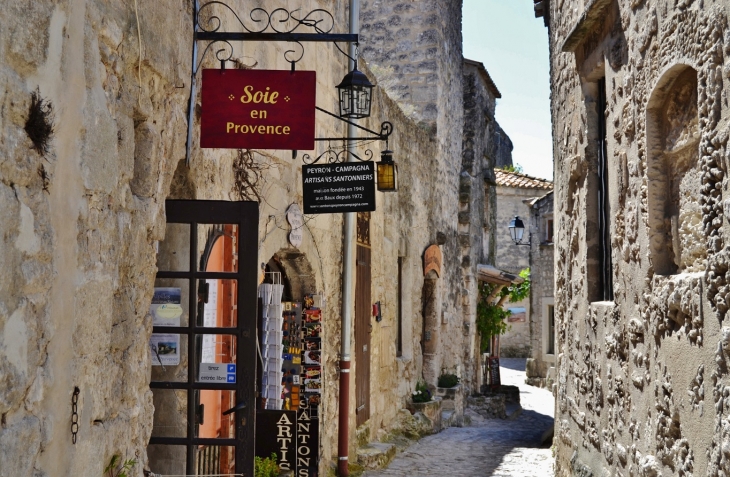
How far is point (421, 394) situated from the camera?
1336 centimetres

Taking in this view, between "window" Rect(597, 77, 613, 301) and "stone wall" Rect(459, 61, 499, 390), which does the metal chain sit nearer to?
"window" Rect(597, 77, 613, 301)

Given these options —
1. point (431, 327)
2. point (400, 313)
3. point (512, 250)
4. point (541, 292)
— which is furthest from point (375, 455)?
point (512, 250)

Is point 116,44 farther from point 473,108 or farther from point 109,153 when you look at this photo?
point 473,108

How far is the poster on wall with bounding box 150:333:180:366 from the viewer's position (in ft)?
15.8

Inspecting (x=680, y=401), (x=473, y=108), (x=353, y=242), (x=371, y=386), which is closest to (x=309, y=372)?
(x=353, y=242)

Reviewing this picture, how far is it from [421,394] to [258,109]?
8797 mm

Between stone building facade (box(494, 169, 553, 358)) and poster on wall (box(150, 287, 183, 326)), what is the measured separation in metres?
22.8

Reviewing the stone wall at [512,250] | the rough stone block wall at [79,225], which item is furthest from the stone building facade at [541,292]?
the rough stone block wall at [79,225]

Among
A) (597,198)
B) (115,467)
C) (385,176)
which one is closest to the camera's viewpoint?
(115,467)

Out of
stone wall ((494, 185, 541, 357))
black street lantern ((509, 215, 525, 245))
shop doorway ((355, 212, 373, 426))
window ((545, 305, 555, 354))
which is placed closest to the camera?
shop doorway ((355, 212, 373, 426))

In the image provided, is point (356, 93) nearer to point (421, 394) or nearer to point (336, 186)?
point (336, 186)

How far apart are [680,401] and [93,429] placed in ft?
9.12

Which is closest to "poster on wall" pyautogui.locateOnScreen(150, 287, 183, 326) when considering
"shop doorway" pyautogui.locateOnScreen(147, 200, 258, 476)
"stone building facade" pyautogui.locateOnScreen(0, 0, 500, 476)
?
"shop doorway" pyautogui.locateOnScreen(147, 200, 258, 476)

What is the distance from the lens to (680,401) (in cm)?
447
